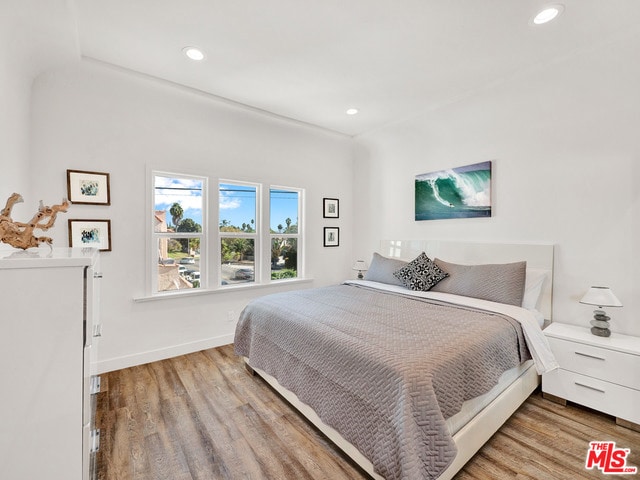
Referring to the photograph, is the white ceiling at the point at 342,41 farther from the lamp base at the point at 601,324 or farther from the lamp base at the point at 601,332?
the lamp base at the point at 601,332

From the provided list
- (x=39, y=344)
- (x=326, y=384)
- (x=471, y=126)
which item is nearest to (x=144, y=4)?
(x=39, y=344)

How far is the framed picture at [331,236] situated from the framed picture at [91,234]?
2.63 m

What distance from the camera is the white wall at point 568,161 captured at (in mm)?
→ 2361

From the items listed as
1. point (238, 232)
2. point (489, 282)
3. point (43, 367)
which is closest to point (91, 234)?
point (238, 232)

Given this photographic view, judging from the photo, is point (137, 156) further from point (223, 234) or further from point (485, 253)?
point (485, 253)

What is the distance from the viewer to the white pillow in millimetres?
2646

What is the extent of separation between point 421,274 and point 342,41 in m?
2.27

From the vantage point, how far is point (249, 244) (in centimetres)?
382

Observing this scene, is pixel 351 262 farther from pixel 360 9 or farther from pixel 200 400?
pixel 360 9

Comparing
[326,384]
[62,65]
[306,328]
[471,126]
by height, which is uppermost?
[62,65]

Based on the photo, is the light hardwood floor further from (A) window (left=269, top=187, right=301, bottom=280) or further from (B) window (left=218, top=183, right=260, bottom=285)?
(A) window (left=269, top=187, right=301, bottom=280)

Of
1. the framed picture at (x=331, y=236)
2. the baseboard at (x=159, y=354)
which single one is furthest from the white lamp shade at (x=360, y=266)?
the baseboard at (x=159, y=354)

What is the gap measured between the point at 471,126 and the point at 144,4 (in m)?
3.13

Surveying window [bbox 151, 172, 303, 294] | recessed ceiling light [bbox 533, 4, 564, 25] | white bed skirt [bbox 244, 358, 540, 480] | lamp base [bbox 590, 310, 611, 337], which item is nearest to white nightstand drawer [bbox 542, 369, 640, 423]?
white bed skirt [bbox 244, 358, 540, 480]
